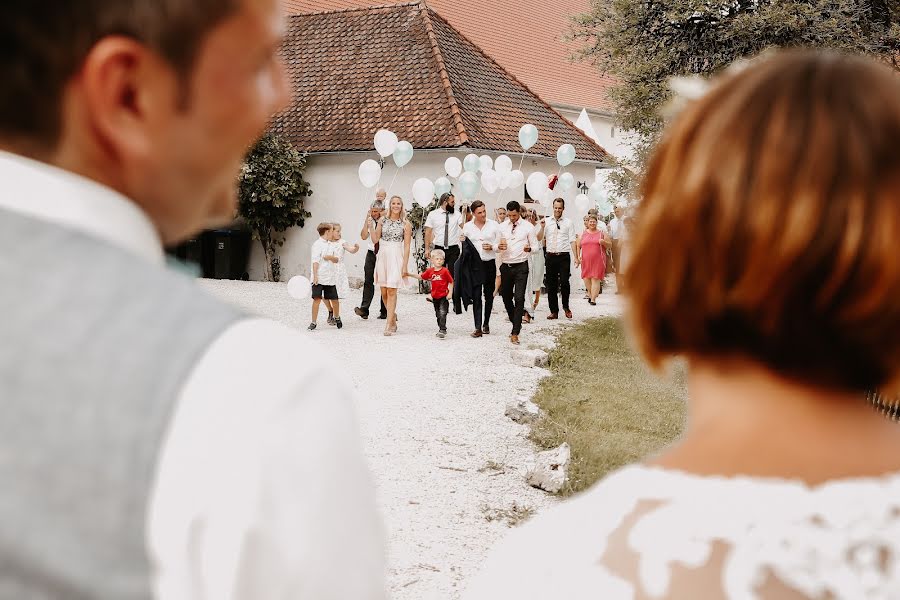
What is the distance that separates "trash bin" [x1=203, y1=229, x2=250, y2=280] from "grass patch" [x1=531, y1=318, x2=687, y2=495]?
42.1 ft

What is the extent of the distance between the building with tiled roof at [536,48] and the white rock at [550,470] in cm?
2591

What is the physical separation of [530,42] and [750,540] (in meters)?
35.1

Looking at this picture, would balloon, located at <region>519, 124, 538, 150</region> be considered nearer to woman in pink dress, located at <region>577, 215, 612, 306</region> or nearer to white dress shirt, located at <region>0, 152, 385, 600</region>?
woman in pink dress, located at <region>577, 215, 612, 306</region>

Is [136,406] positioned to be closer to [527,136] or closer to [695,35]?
[695,35]

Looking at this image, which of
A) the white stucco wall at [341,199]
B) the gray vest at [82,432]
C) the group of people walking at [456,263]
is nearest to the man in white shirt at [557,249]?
the group of people walking at [456,263]

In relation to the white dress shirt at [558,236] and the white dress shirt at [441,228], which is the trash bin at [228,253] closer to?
the white dress shirt at [441,228]

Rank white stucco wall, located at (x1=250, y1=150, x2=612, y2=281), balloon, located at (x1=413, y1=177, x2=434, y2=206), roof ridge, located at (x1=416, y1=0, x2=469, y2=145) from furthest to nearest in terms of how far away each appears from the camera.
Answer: white stucco wall, located at (x1=250, y1=150, x2=612, y2=281)
roof ridge, located at (x1=416, y1=0, x2=469, y2=145)
balloon, located at (x1=413, y1=177, x2=434, y2=206)

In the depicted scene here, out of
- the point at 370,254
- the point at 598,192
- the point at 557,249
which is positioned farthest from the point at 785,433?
the point at 598,192

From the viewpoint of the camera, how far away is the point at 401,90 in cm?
2327

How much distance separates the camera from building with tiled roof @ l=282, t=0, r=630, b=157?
3259cm

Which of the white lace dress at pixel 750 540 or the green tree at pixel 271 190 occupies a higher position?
the green tree at pixel 271 190

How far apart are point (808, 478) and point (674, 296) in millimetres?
286

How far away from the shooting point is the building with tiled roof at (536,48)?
32.6 m

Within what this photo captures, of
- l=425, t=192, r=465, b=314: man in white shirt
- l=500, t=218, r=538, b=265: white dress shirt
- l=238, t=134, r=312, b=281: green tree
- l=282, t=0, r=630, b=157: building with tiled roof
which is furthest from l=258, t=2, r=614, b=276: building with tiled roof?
l=500, t=218, r=538, b=265: white dress shirt
